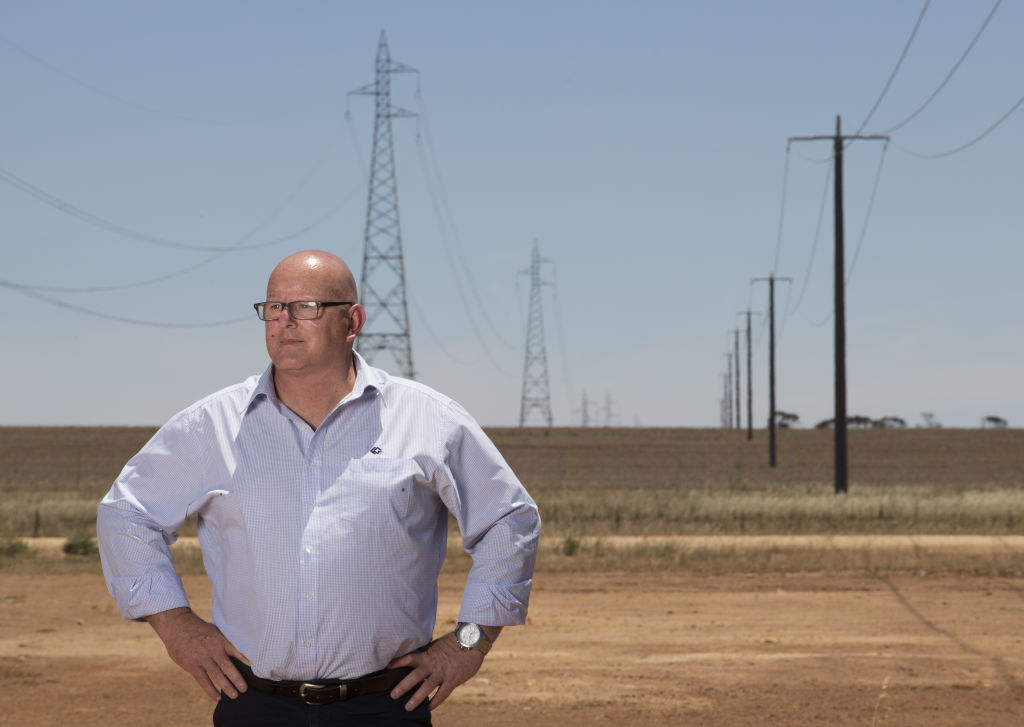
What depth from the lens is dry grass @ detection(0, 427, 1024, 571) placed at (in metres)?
19.5

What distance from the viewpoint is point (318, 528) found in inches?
143

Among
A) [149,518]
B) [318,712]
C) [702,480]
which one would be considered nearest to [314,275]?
[149,518]

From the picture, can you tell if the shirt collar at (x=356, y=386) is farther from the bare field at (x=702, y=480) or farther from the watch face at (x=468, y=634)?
the bare field at (x=702, y=480)

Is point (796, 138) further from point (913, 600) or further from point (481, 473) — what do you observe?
point (481, 473)

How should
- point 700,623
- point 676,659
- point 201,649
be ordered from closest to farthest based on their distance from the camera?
point 201,649 → point 676,659 → point 700,623

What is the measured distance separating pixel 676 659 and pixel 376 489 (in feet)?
26.1

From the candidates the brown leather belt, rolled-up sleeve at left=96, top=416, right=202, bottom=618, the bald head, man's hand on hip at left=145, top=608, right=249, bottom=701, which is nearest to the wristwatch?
the brown leather belt

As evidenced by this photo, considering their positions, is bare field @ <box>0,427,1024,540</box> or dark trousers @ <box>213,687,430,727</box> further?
bare field @ <box>0,427,1024,540</box>

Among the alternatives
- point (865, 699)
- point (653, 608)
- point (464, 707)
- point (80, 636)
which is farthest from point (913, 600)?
point (80, 636)

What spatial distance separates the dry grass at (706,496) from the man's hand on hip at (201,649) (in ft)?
46.6

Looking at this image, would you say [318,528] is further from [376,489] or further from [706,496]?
[706,496]

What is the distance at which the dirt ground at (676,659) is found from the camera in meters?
9.10

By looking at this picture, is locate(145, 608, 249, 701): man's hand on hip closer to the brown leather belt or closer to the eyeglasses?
the brown leather belt

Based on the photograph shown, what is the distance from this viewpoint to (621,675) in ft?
34.0
